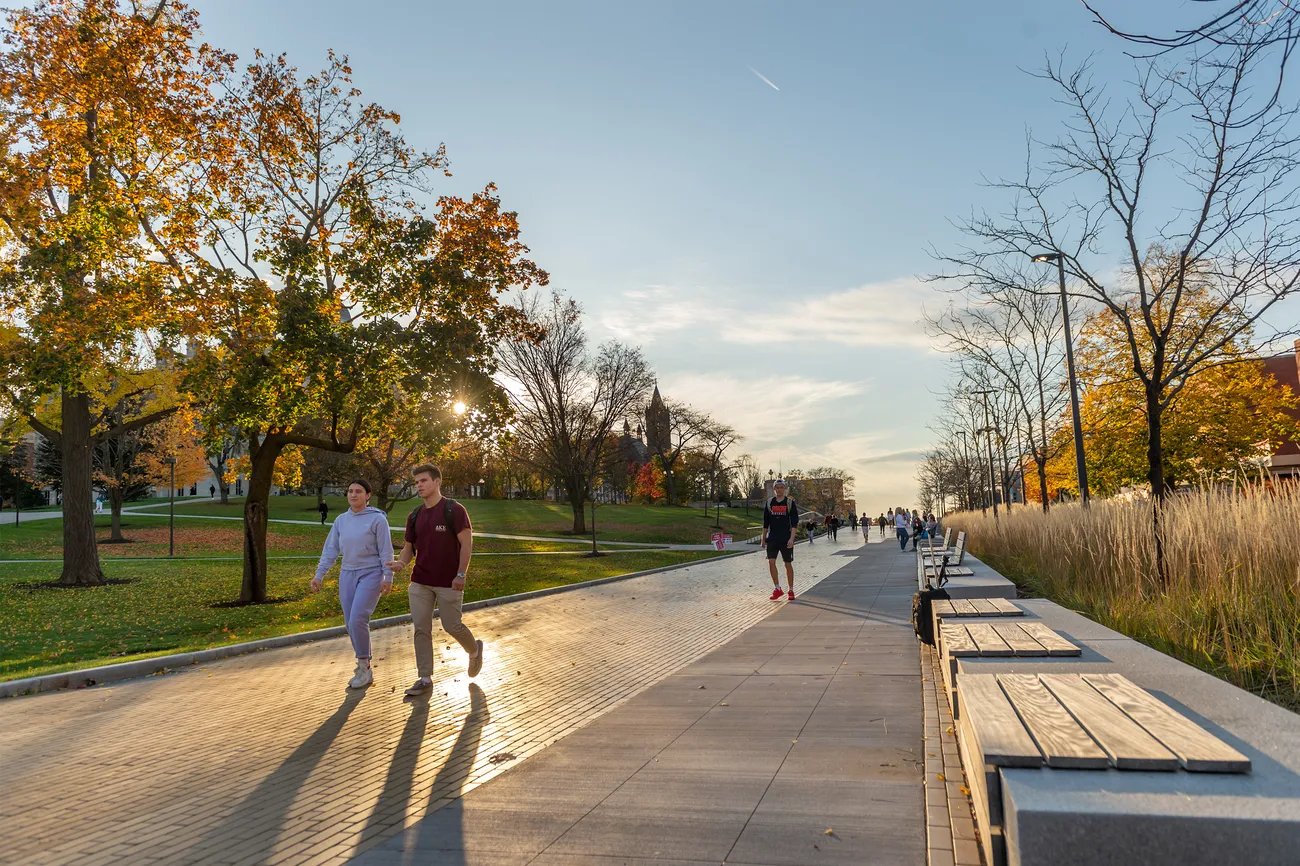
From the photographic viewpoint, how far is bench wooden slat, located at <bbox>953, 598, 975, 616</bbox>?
6.47 m

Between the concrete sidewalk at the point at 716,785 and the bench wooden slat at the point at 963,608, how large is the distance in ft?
2.47

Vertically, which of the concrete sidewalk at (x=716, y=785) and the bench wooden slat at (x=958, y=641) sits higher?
the bench wooden slat at (x=958, y=641)

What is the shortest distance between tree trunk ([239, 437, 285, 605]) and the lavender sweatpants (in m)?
10.2

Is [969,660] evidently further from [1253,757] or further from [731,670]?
[731,670]

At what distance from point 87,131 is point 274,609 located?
448 inches

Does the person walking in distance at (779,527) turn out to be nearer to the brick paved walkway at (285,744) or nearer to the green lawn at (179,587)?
the brick paved walkway at (285,744)

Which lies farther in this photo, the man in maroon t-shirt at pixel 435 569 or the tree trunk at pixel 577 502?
the tree trunk at pixel 577 502

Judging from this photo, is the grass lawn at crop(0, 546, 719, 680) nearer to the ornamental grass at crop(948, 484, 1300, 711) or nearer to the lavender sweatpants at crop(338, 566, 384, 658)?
the lavender sweatpants at crop(338, 566, 384, 658)

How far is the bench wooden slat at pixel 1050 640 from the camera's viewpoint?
4617 millimetres

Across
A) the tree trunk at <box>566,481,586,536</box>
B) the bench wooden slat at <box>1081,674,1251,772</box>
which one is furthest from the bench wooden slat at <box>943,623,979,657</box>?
the tree trunk at <box>566,481,586,536</box>

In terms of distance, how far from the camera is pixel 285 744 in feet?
19.6

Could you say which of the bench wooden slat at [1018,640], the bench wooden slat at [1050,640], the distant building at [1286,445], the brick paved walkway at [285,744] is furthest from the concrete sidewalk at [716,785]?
the distant building at [1286,445]

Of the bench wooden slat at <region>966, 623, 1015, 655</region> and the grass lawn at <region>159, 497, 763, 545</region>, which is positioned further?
the grass lawn at <region>159, 497, 763, 545</region>

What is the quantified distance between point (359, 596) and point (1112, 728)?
6721mm
